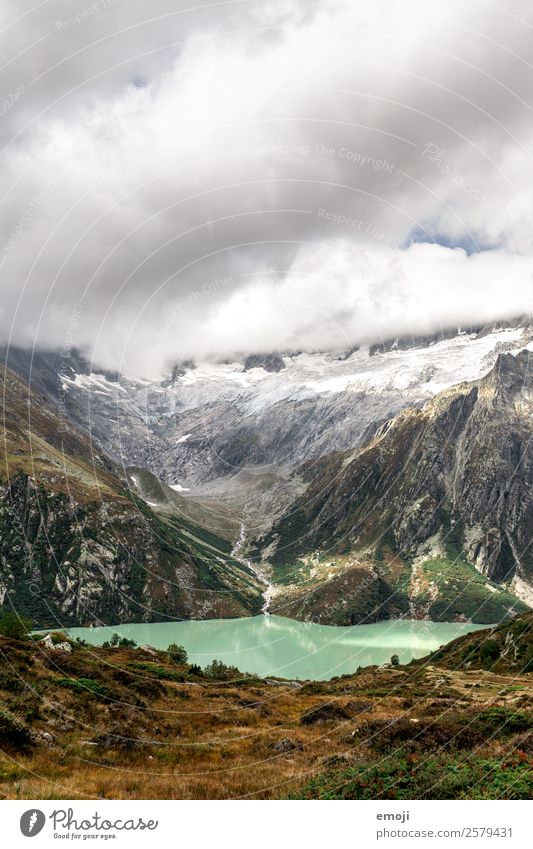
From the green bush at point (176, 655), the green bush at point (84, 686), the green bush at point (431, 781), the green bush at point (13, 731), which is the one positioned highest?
the green bush at point (176, 655)

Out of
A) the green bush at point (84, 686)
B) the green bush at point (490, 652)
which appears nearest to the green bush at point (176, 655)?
the green bush at point (84, 686)

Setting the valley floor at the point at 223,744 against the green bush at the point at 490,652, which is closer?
the valley floor at the point at 223,744

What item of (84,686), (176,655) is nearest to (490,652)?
(176,655)

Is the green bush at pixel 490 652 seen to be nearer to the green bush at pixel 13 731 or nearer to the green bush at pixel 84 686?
the green bush at pixel 84 686

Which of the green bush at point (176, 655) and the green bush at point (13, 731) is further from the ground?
the green bush at point (176, 655)

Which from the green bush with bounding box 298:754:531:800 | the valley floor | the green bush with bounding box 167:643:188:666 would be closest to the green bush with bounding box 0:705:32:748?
the valley floor

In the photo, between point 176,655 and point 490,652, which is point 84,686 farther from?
point 490,652

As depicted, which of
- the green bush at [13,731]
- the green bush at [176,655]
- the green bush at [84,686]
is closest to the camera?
the green bush at [13,731]

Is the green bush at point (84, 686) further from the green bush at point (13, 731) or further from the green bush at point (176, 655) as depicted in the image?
the green bush at point (176, 655)

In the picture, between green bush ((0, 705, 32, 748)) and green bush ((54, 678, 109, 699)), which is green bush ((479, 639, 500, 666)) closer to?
green bush ((54, 678, 109, 699))

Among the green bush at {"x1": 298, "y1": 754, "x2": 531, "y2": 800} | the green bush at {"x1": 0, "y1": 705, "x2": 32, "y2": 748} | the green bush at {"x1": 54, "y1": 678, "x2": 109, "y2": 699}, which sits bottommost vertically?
the green bush at {"x1": 298, "y1": 754, "x2": 531, "y2": 800}

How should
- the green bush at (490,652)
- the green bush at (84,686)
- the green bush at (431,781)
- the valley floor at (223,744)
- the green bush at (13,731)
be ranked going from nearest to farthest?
the green bush at (431,781), the valley floor at (223,744), the green bush at (13,731), the green bush at (84,686), the green bush at (490,652)
